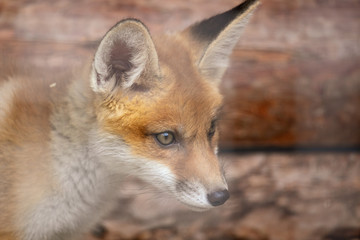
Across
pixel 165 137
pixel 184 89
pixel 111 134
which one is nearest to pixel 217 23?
pixel 184 89

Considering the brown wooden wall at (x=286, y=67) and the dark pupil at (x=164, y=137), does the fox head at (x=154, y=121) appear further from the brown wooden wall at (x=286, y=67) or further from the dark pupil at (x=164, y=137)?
the brown wooden wall at (x=286, y=67)

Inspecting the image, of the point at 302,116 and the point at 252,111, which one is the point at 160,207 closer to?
the point at 252,111

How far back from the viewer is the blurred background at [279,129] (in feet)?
10.6

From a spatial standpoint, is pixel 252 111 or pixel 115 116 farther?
pixel 252 111

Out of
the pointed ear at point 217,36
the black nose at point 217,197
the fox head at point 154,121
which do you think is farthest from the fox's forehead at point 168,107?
the black nose at point 217,197

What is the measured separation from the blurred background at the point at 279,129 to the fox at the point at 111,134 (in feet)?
2.68

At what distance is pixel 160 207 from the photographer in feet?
10.7

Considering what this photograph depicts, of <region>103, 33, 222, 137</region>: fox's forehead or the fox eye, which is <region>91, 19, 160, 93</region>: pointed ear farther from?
the fox eye

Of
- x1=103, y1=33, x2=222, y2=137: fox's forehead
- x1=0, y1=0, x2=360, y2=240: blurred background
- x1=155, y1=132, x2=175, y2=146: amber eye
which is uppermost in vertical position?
x1=103, y1=33, x2=222, y2=137: fox's forehead

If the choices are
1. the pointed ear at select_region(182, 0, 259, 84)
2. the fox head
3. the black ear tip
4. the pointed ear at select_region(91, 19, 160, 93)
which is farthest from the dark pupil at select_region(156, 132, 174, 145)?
the black ear tip

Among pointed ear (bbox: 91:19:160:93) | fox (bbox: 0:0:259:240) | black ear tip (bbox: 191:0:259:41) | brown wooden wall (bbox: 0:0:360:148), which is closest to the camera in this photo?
pointed ear (bbox: 91:19:160:93)

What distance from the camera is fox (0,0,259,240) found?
7.16ft

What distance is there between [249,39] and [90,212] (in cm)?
143

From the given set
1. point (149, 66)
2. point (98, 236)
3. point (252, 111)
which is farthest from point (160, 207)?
point (149, 66)
